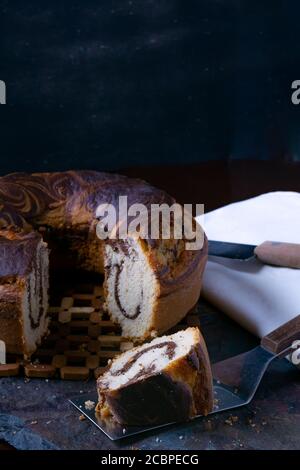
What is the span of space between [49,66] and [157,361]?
7.73 feet

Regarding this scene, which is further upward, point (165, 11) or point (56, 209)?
point (165, 11)

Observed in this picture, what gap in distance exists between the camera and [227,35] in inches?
197

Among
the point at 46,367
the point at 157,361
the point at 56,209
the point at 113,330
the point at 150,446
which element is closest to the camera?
the point at 150,446

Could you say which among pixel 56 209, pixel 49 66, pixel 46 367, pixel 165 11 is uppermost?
pixel 165 11

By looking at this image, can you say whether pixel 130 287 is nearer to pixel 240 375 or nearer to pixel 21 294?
pixel 21 294

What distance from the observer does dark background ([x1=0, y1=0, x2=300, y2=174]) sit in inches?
184

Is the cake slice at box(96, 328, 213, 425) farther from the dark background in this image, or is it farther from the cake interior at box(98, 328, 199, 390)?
the dark background

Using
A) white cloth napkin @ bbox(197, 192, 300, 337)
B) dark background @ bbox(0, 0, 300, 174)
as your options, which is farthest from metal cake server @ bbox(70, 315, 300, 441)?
dark background @ bbox(0, 0, 300, 174)

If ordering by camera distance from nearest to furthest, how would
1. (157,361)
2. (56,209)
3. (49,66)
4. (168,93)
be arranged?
1. (157,361)
2. (56,209)
3. (49,66)
4. (168,93)

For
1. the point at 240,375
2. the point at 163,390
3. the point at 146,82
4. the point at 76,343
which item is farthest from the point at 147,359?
the point at 146,82

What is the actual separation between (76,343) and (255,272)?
0.80 metres

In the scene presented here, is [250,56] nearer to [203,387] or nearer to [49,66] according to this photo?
[49,66]

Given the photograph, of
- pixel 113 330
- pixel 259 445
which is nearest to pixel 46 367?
pixel 113 330

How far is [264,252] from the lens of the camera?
357 cm
